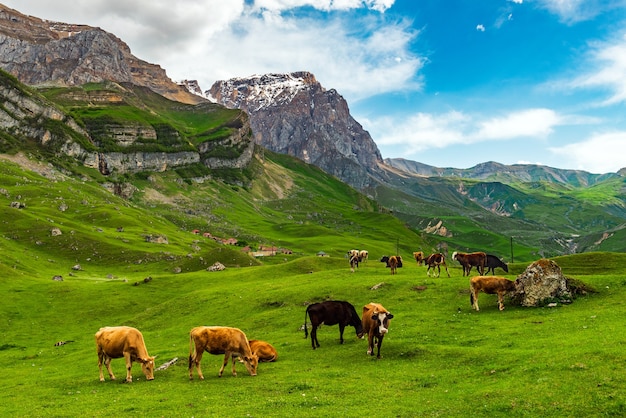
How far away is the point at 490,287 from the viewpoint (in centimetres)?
3609

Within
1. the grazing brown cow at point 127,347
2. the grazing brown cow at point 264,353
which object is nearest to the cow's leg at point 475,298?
the grazing brown cow at point 264,353

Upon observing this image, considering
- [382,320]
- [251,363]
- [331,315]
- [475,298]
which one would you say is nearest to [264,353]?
[251,363]

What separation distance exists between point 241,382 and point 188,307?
33.1 meters

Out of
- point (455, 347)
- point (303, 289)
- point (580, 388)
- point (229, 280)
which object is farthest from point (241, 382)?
point (229, 280)

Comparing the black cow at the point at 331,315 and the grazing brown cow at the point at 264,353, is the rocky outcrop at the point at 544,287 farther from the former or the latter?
the grazing brown cow at the point at 264,353

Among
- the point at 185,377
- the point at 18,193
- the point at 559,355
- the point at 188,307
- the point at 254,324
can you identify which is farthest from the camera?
the point at 18,193

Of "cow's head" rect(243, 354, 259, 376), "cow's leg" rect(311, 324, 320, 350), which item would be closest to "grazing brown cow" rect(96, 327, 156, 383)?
"cow's head" rect(243, 354, 259, 376)

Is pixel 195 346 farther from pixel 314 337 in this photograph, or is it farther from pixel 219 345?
pixel 314 337

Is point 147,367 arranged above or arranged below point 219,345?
below

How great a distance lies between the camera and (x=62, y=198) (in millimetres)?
182000

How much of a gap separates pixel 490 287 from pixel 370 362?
15.4 m

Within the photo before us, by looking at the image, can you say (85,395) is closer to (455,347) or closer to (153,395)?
(153,395)

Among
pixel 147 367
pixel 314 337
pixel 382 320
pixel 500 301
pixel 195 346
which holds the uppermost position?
pixel 382 320

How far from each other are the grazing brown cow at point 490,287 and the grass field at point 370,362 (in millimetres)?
1625
